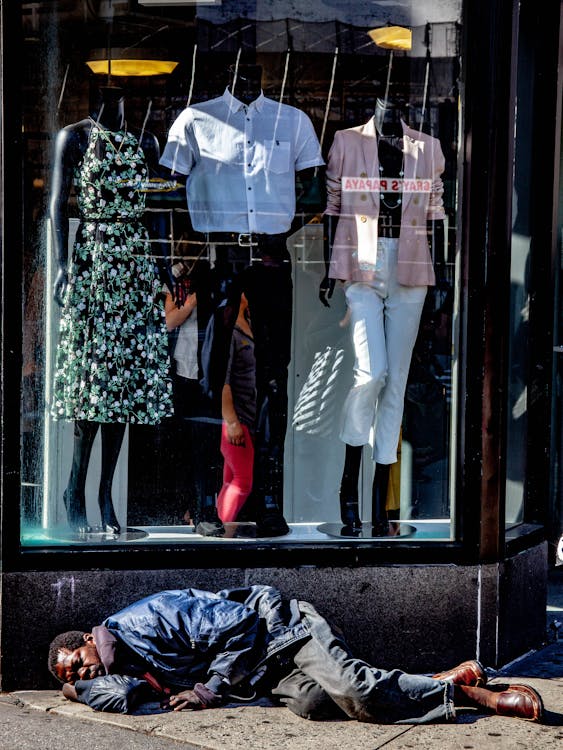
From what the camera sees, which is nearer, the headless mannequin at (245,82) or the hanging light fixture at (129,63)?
the hanging light fixture at (129,63)

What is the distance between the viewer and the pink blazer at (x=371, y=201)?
222 inches

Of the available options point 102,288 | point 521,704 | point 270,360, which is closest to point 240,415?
point 270,360

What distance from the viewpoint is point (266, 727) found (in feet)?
15.3

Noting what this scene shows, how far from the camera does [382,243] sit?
5672 mm

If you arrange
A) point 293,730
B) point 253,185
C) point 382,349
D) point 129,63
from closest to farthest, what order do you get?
point 293,730 → point 129,63 → point 253,185 → point 382,349

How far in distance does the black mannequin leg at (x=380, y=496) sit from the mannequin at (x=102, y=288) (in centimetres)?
116

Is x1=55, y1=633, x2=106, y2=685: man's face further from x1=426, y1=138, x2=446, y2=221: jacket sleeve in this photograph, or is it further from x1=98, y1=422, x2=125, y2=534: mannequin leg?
x1=426, y1=138, x2=446, y2=221: jacket sleeve

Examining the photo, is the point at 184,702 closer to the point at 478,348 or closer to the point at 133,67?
the point at 478,348

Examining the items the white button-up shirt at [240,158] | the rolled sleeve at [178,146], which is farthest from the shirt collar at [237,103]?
the rolled sleeve at [178,146]

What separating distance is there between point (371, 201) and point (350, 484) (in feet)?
4.51

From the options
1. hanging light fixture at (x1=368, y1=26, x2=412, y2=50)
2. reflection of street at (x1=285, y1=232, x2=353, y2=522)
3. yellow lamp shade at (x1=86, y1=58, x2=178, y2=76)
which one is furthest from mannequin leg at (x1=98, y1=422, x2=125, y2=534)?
hanging light fixture at (x1=368, y1=26, x2=412, y2=50)

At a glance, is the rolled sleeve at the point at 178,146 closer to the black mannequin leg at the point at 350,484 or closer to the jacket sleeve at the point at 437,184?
the jacket sleeve at the point at 437,184

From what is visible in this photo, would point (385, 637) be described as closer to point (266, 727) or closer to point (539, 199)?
point (266, 727)

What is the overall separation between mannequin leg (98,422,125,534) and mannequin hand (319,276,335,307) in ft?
3.74
